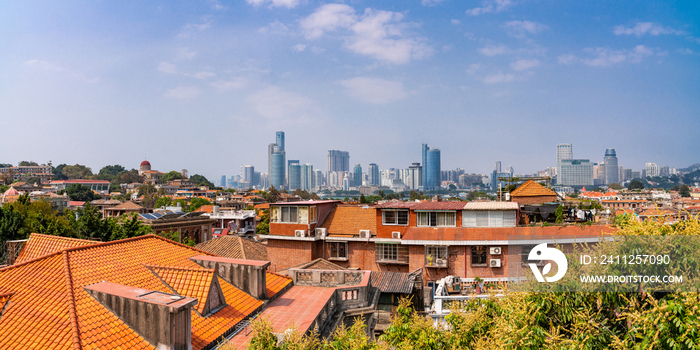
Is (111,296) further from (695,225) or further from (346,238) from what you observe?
(346,238)

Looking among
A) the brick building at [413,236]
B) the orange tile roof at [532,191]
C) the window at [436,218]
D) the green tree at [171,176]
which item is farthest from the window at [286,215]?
the green tree at [171,176]

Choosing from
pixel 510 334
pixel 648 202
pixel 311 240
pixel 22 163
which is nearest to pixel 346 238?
pixel 311 240

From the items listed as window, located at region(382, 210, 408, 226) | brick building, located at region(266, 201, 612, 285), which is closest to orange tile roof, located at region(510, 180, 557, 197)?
brick building, located at region(266, 201, 612, 285)

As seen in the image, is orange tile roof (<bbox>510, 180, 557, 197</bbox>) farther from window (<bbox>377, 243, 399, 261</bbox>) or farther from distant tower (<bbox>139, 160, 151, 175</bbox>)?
distant tower (<bbox>139, 160, 151, 175</bbox>)

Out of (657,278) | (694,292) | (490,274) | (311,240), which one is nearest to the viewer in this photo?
(694,292)

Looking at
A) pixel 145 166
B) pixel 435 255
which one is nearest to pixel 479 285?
pixel 435 255

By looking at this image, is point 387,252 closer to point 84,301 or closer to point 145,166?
point 84,301
